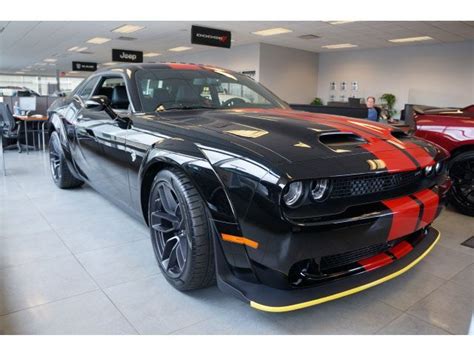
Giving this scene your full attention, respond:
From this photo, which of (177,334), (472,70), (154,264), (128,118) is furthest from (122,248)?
(472,70)

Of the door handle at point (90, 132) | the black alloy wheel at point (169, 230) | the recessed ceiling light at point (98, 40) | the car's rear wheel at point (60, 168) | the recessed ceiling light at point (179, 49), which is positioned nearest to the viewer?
the black alloy wheel at point (169, 230)

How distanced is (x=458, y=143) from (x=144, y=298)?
322 cm

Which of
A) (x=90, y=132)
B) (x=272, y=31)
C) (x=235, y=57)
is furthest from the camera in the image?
(x=235, y=57)

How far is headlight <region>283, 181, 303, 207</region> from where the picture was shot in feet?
4.99

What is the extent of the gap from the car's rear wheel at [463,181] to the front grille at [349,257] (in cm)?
234

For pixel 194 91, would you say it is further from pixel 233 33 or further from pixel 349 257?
pixel 233 33

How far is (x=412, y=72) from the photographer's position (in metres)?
13.7

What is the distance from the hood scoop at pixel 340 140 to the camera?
1.81 meters

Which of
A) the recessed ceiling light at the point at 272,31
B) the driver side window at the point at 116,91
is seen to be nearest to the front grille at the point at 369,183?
the driver side window at the point at 116,91

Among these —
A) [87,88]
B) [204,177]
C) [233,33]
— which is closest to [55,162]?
[87,88]

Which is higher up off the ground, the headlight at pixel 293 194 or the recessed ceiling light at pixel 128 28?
the recessed ceiling light at pixel 128 28

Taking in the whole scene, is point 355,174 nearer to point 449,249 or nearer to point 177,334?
point 177,334

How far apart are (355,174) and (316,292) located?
20.3 inches

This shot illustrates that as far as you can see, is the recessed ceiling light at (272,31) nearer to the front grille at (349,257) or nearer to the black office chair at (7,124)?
the black office chair at (7,124)
